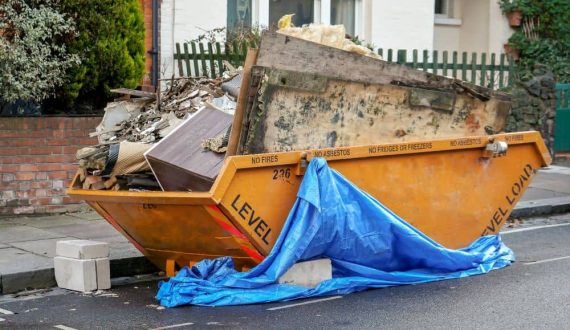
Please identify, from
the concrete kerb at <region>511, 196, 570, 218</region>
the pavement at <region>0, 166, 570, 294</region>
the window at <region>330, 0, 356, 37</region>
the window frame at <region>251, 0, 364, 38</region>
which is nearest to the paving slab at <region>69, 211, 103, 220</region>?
the pavement at <region>0, 166, 570, 294</region>

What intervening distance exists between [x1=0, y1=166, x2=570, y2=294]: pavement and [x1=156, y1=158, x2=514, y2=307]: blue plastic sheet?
3.89ft

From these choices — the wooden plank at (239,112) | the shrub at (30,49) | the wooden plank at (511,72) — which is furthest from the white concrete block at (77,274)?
the wooden plank at (511,72)

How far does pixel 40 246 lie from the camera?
8.74 m

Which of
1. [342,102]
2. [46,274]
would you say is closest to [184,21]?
[46,274]

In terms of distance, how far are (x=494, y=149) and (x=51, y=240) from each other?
435 centimetres

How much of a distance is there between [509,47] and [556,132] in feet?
8.47

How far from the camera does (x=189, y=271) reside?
7141 millimetres

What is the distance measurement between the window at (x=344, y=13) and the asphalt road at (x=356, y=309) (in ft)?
27.6

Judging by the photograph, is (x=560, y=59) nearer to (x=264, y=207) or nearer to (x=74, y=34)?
(x=74, y=34)

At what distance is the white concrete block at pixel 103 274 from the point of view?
746cm

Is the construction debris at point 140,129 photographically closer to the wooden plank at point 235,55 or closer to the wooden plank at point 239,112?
the wooden plank at point 239,112

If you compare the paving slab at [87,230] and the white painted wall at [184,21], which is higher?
the white painted wall at [184,21]

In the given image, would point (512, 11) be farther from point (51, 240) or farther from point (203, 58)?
point (51, 240)

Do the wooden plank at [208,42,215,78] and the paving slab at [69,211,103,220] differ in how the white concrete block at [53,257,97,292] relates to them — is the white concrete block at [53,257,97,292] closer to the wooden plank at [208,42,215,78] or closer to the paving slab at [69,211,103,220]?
the paving slab at [69,211,103,220]
